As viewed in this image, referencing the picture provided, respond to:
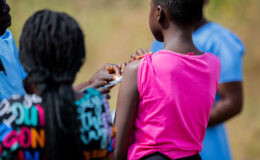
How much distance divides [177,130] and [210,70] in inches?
15.0

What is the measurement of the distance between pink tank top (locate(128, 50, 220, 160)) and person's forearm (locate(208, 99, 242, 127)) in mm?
1127

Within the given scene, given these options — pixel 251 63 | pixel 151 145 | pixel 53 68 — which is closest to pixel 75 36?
pixel 53 68

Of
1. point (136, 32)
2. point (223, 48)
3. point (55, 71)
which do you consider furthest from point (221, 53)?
point (136, 32)

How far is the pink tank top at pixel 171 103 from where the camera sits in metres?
2.22

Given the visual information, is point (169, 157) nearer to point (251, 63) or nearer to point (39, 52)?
point (39, 52)

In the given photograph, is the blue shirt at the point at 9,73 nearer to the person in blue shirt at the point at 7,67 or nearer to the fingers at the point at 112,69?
the person in blue shirt at the point at 7,67

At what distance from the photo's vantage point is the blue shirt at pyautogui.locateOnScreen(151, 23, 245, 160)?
341 cm

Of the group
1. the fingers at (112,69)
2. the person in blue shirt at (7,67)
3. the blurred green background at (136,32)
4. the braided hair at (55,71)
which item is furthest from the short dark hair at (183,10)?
the blurred green background at (136,32)

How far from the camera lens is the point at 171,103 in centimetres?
223

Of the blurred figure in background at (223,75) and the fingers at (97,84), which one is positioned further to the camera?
the blurred figure in background at (223,75)

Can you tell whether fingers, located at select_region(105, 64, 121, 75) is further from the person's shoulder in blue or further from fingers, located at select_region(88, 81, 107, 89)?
the person's shoulder in blue

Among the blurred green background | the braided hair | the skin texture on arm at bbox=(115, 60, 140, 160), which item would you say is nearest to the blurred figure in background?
the skin texture on arm at bbox=(115, 60, 140, 160)

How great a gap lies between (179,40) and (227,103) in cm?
136

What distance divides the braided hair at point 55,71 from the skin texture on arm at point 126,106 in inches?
17.4
